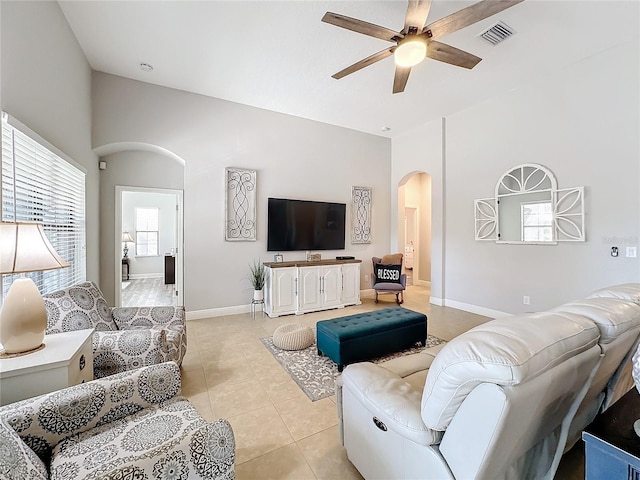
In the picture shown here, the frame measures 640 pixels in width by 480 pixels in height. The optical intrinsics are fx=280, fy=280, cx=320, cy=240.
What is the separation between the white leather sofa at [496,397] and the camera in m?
0.87

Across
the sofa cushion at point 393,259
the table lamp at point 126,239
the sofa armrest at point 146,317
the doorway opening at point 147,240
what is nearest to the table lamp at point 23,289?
the sofa armrest at point 146,317

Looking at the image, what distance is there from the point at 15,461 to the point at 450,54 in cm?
364

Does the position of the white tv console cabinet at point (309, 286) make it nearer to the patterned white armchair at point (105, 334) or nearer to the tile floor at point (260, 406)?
the tile floor at point (260, 406)

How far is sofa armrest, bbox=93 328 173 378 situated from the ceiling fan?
2.75m

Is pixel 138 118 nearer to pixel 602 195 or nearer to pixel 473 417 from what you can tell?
pixel 473 417

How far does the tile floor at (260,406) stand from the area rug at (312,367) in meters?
0.07

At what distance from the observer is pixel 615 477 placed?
0.78m

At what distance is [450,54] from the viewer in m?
2.62

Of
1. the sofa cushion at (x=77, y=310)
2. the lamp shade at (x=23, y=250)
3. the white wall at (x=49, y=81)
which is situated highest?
the white wall at (x=49, y=81)

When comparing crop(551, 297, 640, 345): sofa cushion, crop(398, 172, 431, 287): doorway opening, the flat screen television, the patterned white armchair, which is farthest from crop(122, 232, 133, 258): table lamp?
crop(551, 297, 640, 345): sofa cushion

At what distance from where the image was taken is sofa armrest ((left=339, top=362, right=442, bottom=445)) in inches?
43.0

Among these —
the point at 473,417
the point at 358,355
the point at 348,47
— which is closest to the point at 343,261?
the point at 358,355

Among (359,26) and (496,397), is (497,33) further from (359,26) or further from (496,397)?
(496,397)

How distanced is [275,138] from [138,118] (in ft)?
6.58
